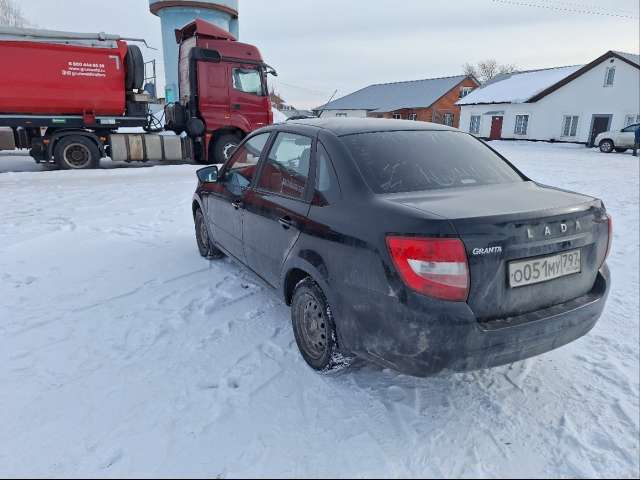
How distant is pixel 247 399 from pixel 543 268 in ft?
5.92

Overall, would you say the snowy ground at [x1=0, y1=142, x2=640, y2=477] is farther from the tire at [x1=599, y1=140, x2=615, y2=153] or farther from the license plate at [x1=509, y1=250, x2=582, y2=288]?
the tire at [x1=599, y1=140, x2=615, y2=153]

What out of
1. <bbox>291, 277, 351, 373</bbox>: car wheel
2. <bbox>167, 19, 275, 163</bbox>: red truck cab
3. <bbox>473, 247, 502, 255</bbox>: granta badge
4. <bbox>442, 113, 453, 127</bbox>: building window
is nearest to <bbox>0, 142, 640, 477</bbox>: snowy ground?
<bbox>291, 277, 351, 373</bbox>: car wheel

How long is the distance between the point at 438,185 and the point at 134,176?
10.4 m

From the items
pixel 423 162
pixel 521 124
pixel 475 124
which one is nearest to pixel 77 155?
pixel 423 162

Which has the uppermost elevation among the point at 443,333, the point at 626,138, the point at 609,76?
the point at 609,76

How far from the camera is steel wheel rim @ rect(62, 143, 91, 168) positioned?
38.0 feet

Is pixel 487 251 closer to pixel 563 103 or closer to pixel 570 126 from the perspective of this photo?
pixel 570 126

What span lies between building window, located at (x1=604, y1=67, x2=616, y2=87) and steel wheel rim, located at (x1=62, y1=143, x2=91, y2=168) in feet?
101

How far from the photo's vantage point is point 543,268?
2285 millimetres

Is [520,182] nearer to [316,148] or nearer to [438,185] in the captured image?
[438,185]

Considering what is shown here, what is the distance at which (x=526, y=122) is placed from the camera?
3231cm

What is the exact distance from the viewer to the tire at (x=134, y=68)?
463 inches

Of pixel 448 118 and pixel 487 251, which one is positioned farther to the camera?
pixel 448 118

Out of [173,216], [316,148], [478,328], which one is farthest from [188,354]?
[173,216]
